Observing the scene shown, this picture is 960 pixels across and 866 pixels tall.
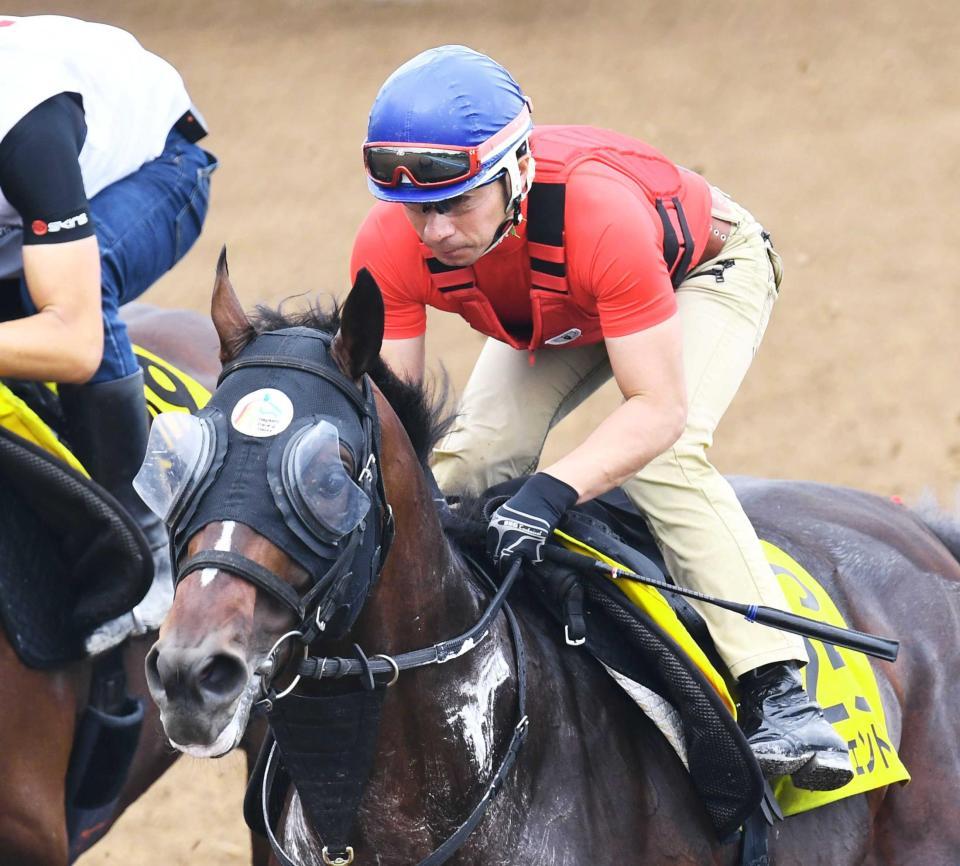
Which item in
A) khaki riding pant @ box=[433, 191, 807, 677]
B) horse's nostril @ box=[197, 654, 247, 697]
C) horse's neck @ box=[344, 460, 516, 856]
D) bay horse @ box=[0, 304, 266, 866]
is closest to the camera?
horse's nostril @ box=[197, 654, 247, 697]

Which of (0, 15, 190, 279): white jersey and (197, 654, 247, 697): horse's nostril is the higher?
(197, 654, 247, 697): horse's nostril

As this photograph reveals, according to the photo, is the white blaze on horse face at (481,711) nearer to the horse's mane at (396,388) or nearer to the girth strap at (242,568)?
the horse's mane at (396,388)

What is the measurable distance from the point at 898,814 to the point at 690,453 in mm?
1193

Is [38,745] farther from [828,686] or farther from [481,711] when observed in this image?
[828,686]

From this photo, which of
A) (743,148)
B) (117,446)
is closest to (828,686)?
(117,446)

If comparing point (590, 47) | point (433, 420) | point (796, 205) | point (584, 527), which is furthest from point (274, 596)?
point (590, 47)

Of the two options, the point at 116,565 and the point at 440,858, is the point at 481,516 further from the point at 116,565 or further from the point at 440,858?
the point at 116,565

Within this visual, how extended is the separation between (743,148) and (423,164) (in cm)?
830

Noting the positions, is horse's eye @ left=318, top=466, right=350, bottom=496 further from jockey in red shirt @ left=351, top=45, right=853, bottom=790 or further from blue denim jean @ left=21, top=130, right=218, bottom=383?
blue denim jean @ left=21, top=130, right=218, bottom=383

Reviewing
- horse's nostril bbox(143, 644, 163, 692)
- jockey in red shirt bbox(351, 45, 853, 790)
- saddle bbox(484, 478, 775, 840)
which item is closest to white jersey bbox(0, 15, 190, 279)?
jockey in red shirt bbox(351, 45, 853, 790)

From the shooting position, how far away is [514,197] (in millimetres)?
3027

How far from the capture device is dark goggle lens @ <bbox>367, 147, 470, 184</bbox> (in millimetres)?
2855

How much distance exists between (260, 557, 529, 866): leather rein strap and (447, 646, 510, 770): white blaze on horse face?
0.05 m

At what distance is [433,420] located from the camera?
2854 millimetres
